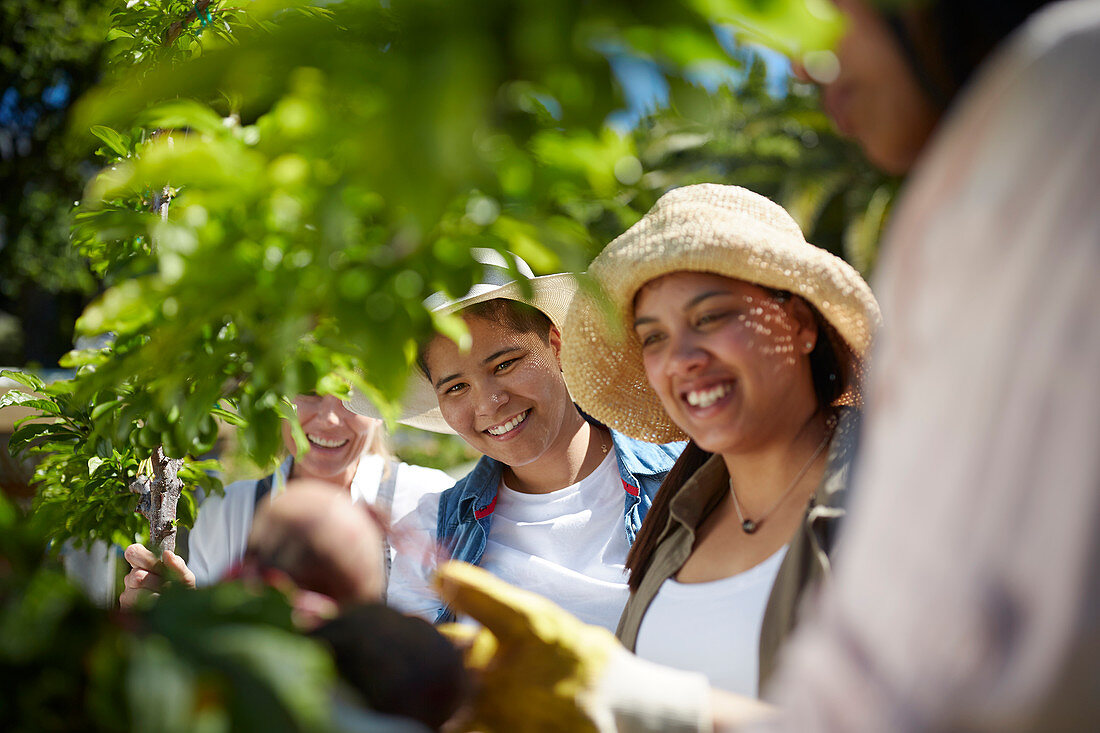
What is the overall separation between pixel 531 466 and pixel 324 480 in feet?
3.89

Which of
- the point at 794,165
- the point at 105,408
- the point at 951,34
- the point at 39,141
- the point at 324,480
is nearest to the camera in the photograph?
the point at 951,34

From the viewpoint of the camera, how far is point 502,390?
9.66ft

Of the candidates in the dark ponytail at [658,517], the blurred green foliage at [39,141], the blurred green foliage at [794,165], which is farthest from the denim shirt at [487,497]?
the blurred green foliage at [39,141]

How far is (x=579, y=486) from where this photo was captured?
3.04 m

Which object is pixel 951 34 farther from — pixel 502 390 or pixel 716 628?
pixel 502 390

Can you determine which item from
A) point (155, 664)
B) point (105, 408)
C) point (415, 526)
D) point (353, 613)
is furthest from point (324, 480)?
point (155, 664)

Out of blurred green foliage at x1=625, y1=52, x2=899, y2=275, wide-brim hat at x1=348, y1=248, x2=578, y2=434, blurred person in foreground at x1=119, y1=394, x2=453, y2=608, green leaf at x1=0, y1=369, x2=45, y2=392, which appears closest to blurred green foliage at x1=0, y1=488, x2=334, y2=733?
wide-brim hat at x1=348, y1=248, x2=578, y2=434

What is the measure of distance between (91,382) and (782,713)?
115 cm

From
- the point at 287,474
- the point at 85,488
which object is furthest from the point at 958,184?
the point at 287,474

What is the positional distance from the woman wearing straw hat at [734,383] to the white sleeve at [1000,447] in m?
0.84

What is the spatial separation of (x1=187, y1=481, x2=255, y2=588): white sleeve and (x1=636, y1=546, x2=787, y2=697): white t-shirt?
2.27m

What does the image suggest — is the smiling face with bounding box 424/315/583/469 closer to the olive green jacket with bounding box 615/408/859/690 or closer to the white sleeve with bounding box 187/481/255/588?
the olive green jacket with bounding box 615/408/859/690

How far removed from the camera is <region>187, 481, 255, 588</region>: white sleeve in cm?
362

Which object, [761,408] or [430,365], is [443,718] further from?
[430,365]
